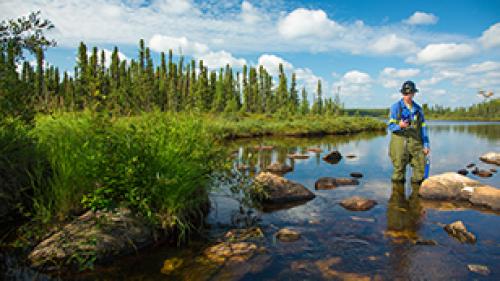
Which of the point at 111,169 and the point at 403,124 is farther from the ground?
the point at 403,124

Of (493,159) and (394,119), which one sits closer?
(394,119)

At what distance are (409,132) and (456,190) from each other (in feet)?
5.35

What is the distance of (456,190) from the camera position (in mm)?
6945

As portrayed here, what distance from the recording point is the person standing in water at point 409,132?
7590 millimetres

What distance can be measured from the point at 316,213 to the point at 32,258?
434 centimetres

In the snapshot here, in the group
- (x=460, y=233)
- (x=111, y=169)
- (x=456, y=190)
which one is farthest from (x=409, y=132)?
(x=111, y=169)

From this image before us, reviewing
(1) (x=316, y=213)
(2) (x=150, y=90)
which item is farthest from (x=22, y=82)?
(2) (x=150, y=90)

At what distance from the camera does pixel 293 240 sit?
Answer: 466 cm

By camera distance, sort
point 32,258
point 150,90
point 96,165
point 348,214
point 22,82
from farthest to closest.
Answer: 1. point 150,90
2. point 348,214
3. point 22,82
4. point 96,165
5. point 32,258

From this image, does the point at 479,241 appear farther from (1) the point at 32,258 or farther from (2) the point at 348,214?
(1) the point at 32,258

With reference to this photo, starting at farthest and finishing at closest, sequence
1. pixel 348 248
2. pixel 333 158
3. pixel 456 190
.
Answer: pixel 333 158 < pixel 456 190 < pixel 348 248

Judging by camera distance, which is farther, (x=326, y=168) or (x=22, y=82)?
(x=326, y=168)

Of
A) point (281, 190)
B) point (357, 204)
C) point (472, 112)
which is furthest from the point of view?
point (472, 112)

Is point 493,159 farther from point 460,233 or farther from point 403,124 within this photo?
point 460,233
